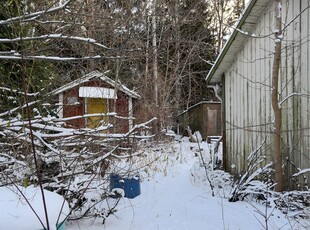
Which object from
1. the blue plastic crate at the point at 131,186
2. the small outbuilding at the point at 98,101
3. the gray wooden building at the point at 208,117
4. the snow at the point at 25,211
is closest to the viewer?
the snow at the point at 25,211

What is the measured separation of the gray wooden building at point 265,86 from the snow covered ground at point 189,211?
78cm

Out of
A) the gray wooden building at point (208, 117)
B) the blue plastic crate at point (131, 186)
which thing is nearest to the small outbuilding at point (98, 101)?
the blue plastic crate at point (131, 186)

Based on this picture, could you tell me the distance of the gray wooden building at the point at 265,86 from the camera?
14.6 ft

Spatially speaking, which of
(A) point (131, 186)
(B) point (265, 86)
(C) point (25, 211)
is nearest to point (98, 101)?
(A) point (131, 186)

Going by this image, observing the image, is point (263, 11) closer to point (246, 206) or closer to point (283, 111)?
point (283, 111)

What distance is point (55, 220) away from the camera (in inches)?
81.3

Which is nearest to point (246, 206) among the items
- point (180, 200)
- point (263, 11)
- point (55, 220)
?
point (180, 200)

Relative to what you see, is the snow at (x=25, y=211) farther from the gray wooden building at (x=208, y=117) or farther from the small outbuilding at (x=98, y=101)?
the gray wooden building at (x=208, y=117)

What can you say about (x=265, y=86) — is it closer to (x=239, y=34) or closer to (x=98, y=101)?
(x=239, y=34)

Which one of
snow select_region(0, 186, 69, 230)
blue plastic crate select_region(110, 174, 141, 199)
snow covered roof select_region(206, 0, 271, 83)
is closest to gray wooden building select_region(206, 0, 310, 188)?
snow covered roof select_region(206, 0, 271, 83)

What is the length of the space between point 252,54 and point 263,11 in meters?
0.89

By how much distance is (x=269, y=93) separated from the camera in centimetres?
530

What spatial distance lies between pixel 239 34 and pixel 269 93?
Answer: 152cm

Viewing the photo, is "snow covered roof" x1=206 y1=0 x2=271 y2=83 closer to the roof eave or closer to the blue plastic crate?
the roof eave
